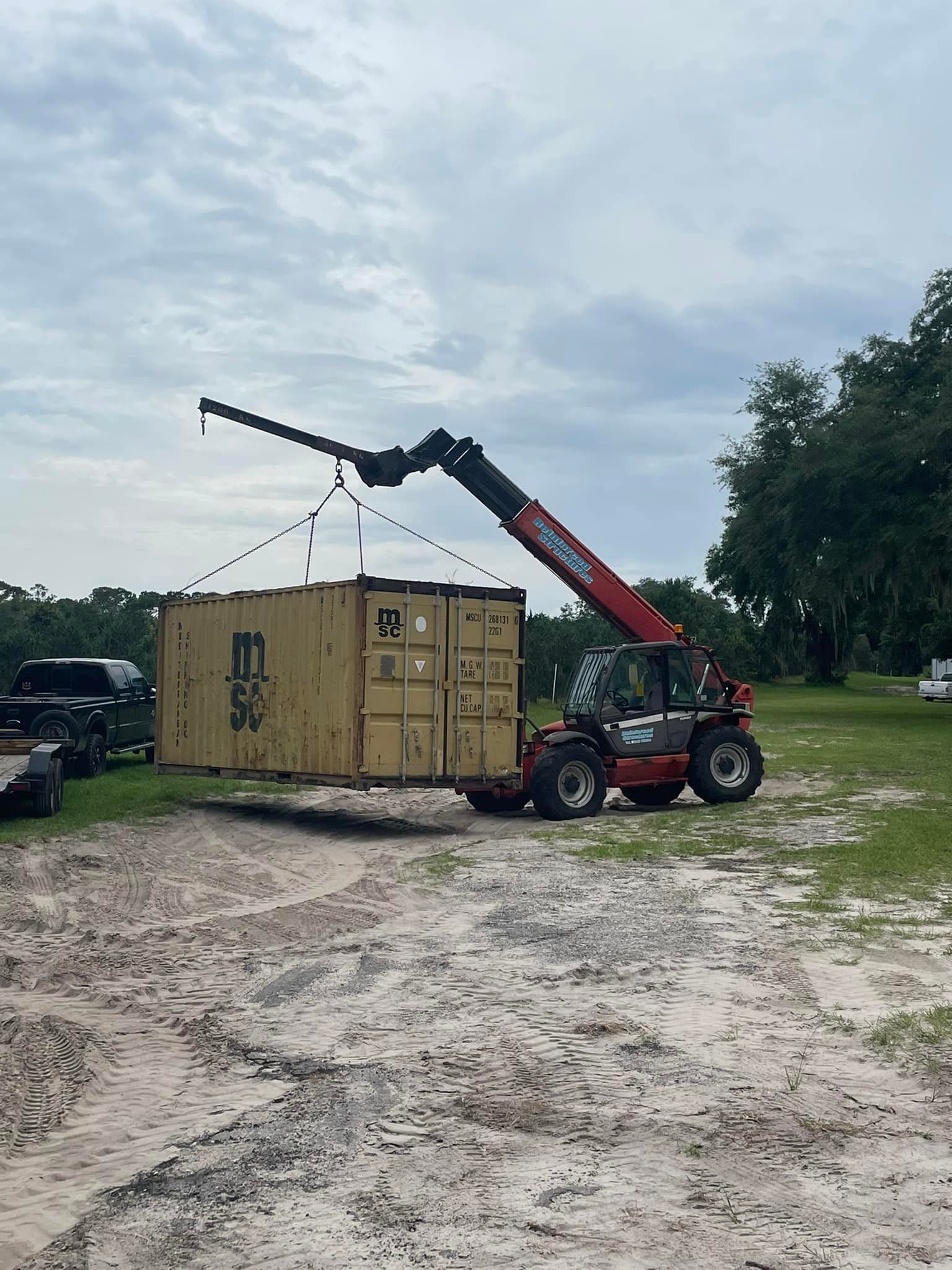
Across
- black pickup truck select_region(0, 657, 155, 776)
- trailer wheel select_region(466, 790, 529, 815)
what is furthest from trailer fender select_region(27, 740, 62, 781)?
trailer wheel select_region(466, 790, 529, 815)

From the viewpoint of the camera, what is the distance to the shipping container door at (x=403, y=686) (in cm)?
1380

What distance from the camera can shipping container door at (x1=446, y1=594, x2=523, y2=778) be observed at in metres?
14.4

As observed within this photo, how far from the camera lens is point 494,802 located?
1644 cm

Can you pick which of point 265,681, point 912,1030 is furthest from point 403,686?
point 912,1030

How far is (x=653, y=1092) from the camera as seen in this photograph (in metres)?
5.28

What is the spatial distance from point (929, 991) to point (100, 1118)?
4456mm

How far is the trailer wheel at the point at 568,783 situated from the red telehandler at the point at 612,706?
12 mm

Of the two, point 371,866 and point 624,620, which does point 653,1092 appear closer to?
point 371,866

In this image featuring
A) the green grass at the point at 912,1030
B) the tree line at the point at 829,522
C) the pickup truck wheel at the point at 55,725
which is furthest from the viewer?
the tree line at the point at 829,522

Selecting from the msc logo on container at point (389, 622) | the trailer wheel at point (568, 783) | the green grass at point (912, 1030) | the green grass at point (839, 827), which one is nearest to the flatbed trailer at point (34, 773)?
the msc logo on container at point (389, 622)

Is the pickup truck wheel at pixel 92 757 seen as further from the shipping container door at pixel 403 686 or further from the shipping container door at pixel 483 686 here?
the shipping container door at pixel 483 686

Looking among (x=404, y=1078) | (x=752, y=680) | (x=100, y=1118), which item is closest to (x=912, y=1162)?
(x=404, y=1078)

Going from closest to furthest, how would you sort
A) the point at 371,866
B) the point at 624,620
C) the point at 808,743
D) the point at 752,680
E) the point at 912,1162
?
the point at 912,1162 → the point at 371,866 → the point at 624,620 → the point at 808,743 → the point at 752,680

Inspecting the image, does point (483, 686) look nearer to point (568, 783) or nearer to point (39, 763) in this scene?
point (568, 783)
